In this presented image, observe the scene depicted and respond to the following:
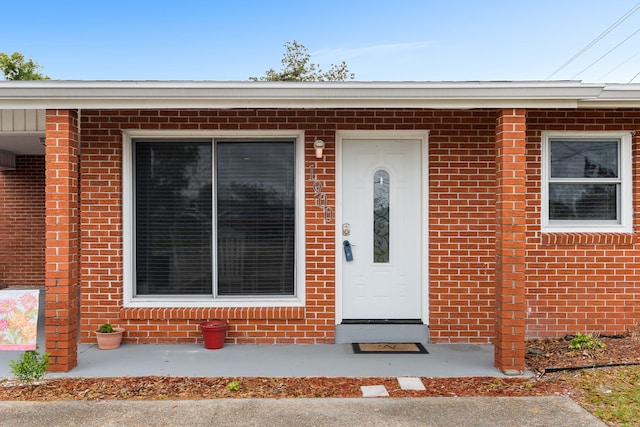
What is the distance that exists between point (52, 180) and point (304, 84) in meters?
2.61

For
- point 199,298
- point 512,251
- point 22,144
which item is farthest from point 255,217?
point 22,144

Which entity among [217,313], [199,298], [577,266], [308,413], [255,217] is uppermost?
[255,217]

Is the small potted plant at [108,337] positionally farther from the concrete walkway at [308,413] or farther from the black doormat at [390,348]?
the black doormat at [390,348]

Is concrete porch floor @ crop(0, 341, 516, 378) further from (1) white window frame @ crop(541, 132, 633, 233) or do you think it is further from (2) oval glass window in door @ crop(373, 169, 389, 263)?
(1) white window frame @ crop(541, 132, 633, 233)

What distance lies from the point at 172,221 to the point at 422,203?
300 cm

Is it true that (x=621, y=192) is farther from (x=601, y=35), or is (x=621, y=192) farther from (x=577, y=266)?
(x=601, y=35)

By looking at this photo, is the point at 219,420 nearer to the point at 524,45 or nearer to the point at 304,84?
the point at 304,84

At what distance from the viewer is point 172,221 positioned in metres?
6.41

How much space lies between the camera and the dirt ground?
4.66m

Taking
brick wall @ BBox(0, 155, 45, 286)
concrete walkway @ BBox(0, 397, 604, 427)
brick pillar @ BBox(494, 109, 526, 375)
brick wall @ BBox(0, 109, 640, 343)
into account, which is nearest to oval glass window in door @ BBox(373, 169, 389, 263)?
brick wall @ BBox(0, 109, 640, 343)

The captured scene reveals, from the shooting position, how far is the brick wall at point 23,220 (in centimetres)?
1099

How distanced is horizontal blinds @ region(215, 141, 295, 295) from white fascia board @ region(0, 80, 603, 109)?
1.24 m

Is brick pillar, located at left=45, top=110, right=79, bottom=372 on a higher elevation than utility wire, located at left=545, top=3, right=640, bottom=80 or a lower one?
lower

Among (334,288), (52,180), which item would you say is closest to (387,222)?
(334,288)
